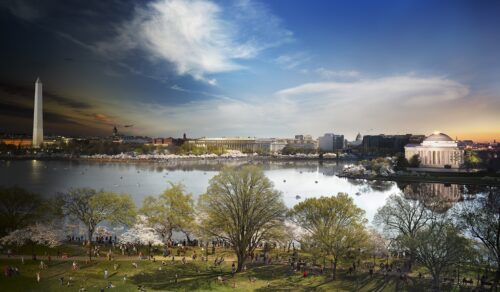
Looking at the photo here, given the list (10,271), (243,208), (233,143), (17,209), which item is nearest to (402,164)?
(243,208)

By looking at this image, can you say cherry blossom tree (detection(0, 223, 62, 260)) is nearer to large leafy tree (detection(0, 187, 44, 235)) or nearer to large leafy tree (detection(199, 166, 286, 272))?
large leafy tree (detection(0, 187, 44, 235))

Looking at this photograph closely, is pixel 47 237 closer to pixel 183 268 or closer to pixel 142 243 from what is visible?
pixel 142 243

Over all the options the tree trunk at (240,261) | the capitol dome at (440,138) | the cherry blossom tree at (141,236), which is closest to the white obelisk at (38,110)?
the cherry blossom tree at (141,236)

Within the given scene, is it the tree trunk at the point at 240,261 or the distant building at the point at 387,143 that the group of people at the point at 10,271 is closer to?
the tree trunk at the point at 240,261

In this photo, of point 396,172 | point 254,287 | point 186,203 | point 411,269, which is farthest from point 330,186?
point 254,287

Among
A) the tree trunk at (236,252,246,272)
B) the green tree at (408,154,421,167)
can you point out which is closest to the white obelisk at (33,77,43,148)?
the tree trunk at (236,252,246,272)

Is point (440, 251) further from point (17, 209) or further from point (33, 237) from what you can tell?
point (17, 209)
